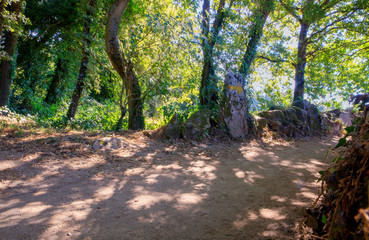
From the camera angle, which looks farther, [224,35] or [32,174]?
[224,35]

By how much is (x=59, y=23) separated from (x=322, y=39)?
49.6ft

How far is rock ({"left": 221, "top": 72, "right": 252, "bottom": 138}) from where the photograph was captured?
27.8 ft

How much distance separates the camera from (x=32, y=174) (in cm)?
439

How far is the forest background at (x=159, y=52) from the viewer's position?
28.5 feet

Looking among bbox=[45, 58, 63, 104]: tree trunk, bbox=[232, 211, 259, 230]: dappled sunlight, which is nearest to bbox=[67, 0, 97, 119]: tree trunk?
bbox=[45, 58, 63, 104]: tree trunk

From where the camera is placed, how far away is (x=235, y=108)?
8.78 meters

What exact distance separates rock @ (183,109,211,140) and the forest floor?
78 cm

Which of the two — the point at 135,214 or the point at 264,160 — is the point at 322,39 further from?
the point at 135,214

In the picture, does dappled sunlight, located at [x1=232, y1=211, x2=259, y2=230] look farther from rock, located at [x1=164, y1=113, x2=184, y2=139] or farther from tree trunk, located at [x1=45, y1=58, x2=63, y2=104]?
tree trunk, located at [x1=45, y1=58, x2=63, y2=104]

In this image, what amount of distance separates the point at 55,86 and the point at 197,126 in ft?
42.8

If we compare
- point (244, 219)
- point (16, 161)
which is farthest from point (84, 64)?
point (244, 219)

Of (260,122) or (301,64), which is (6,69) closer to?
(260,122)

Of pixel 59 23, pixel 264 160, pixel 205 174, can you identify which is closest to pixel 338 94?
pixel 264 160

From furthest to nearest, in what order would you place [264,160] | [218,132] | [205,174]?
[218,132] < [264,160] < [205,174]
